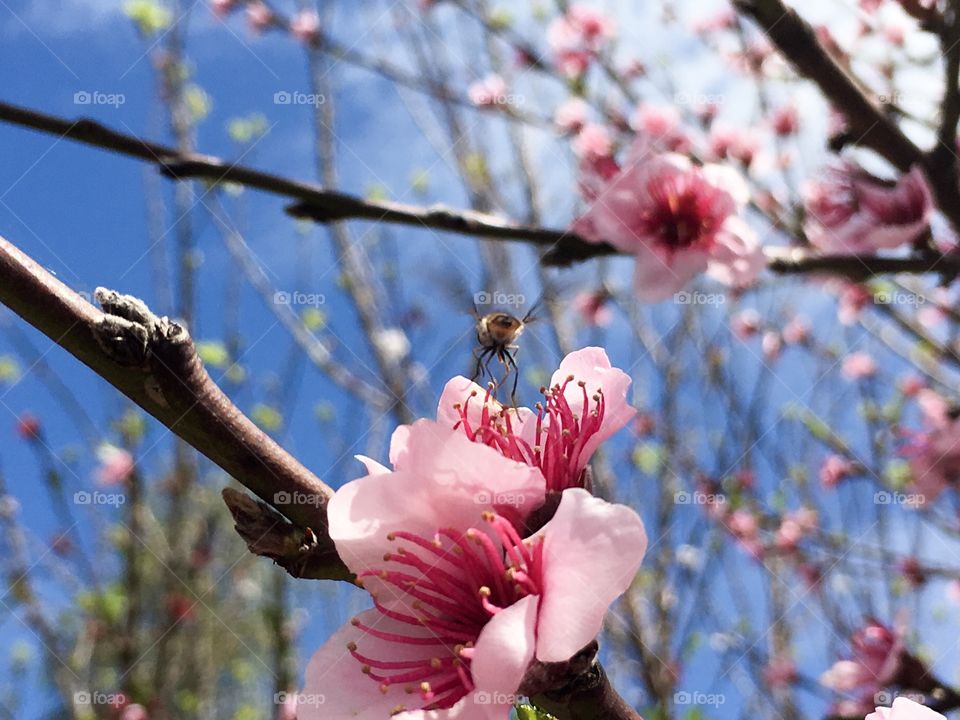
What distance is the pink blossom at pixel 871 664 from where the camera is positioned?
2145 mm

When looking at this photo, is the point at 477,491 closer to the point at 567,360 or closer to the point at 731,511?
the point at 567,360

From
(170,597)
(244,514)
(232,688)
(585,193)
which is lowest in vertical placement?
(232,688)

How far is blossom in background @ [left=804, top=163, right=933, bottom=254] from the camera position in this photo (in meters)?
2.07

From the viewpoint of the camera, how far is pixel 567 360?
3.08 feet

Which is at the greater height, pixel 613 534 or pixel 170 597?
pixel 613 534

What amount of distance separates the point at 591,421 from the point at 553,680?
0.29m

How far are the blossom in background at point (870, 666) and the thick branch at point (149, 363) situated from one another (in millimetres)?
1903

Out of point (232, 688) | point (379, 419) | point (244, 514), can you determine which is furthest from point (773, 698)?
point (232, 688)

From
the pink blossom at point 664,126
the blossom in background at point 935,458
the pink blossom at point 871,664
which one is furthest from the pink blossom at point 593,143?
the pink blossom at point 871,664

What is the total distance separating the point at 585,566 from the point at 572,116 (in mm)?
3562

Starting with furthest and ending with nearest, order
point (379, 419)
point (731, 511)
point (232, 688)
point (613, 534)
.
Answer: point (232, 688), point (731, 511), point (379, 419), point (613, 534)

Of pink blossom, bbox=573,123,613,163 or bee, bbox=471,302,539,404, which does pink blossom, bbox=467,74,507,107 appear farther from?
bee, bbox=471,302,539,404

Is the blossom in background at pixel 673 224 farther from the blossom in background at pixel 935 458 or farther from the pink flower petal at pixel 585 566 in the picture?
the pink flower petal at pixel 585 566

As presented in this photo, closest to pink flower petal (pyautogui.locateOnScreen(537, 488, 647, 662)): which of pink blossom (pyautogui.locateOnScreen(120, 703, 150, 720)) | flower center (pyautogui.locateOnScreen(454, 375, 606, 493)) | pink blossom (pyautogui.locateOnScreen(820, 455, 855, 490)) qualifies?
flower center (pyautogui.locateOnScreen(454, 375, 606, 493))
